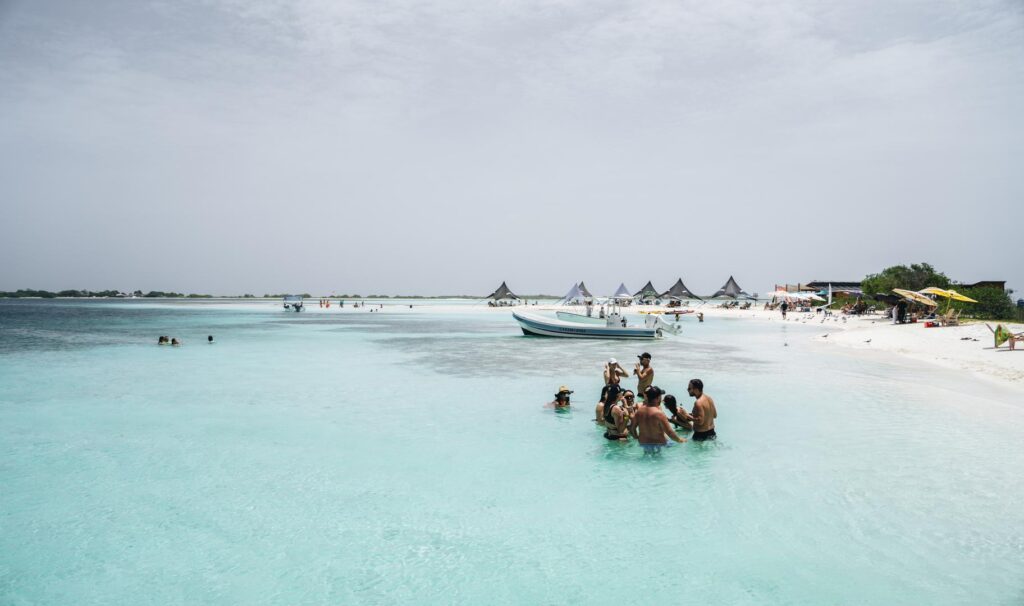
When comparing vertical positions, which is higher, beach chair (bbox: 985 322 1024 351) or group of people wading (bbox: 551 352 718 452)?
beach chair (bbox: 985 322 1024 351)

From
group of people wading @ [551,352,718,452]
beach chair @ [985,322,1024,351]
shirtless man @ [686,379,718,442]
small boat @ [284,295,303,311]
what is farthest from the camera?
small boat @ [284,295,303,311]

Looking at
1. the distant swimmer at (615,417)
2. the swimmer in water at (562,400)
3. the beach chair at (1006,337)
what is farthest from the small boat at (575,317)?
the distant swimmer at (615,417)

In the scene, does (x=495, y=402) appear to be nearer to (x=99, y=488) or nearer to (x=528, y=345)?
(x=99, y=488)

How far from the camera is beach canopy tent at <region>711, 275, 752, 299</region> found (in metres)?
97.3

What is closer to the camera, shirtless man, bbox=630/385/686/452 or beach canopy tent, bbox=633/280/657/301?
shirtless man, bbox=630/385/686/452

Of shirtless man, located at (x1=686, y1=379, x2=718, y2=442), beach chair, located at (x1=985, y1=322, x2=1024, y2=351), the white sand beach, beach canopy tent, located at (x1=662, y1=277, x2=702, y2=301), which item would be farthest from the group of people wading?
beach canopy tent, located at (x1=662, y1=277, x2=702, y2=301)

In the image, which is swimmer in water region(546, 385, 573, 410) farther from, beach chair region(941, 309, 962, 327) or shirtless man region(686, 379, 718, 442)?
beach chair region(941, 309, 962, 327)

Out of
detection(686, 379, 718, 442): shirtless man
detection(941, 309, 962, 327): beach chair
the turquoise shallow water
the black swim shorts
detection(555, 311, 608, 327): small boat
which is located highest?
detection(941, 309, 962, 327): beach chair

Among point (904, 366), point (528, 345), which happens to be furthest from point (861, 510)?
point (528, 345)

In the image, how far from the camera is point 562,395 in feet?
47.3

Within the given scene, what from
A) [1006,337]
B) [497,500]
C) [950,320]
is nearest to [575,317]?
[950,320]

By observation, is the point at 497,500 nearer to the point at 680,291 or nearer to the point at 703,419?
the point at 703,419

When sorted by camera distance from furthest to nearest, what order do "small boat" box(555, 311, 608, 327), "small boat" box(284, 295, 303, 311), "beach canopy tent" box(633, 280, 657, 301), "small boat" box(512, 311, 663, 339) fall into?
"beach canopy tent" box(633, 280, 657, 301) → "small boat" box(284, 295, 303, 311) → "small boat" box(555, 311, 608, 327) → "small boat" box(512, 311, 663, 339)

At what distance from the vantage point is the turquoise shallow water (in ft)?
20.4
